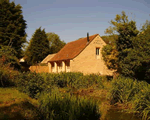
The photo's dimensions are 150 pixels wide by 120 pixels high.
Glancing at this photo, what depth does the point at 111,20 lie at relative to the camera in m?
17.2

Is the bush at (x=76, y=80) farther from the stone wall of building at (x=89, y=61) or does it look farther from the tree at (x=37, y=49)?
the tree at (x=37, y=49)

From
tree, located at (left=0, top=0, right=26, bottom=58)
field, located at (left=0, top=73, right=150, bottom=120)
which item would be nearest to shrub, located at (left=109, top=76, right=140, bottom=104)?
field, located at (left=0, top=73, right=150, bottom=120)

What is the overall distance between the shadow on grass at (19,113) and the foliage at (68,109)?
432 mm

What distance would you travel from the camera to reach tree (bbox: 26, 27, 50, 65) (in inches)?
1673

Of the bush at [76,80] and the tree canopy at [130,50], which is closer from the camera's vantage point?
the tree canopy at [130,50]

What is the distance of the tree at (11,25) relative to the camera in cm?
2165

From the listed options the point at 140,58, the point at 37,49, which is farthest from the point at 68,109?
the point at 37,49

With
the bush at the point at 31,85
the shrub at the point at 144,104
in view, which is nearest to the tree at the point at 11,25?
the bush at the point at 31,85

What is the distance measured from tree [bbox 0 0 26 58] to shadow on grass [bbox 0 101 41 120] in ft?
53.9

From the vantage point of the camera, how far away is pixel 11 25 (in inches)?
858

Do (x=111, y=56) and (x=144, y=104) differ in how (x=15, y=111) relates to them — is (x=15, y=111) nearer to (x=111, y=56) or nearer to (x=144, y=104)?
(x=144, y=104)

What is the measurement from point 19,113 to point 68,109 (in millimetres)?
2244

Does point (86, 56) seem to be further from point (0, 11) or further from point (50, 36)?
point (50, 36)

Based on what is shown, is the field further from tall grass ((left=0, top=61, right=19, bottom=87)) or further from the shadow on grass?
tall grass ((left=0, top=61, right=19, bottom=87))
